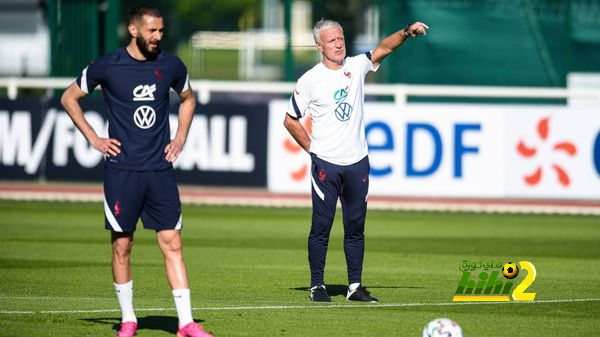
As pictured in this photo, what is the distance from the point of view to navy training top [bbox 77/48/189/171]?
8.73 m

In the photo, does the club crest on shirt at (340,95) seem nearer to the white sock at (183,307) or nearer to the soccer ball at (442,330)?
the white sock at (183,307)

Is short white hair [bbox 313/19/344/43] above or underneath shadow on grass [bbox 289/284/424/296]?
above

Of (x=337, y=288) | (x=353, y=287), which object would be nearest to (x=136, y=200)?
(x=353, y=287)

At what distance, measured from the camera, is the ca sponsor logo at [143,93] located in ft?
28.6

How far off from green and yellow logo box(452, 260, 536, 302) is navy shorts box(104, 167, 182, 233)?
10.1 feet

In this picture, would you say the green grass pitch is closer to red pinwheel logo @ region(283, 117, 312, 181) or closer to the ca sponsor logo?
red pinwheel logo @ region(283, 117, 312, 181)

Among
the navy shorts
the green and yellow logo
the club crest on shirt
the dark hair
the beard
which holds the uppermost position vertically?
the dark hair

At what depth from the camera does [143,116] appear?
28.7ft

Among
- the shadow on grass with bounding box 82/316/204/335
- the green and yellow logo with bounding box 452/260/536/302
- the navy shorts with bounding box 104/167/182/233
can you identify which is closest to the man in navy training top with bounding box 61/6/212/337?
the navy shorts with bounding box 104/167/182/233

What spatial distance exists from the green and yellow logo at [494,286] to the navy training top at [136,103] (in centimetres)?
330

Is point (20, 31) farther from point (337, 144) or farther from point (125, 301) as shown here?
point (125, 301)

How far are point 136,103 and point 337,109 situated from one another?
232 cm

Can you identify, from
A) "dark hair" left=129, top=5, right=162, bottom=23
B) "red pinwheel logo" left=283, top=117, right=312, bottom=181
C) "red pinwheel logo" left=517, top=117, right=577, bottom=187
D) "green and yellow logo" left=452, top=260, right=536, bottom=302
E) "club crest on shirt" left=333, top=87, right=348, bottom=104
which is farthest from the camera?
"red pinwheel logo" left=283, top=117, right=312, bottom=181

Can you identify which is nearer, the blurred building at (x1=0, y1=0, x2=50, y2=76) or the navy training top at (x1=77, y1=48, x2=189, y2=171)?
the navy training top at (x1=77, y1=48, x2=189, y2=171)
